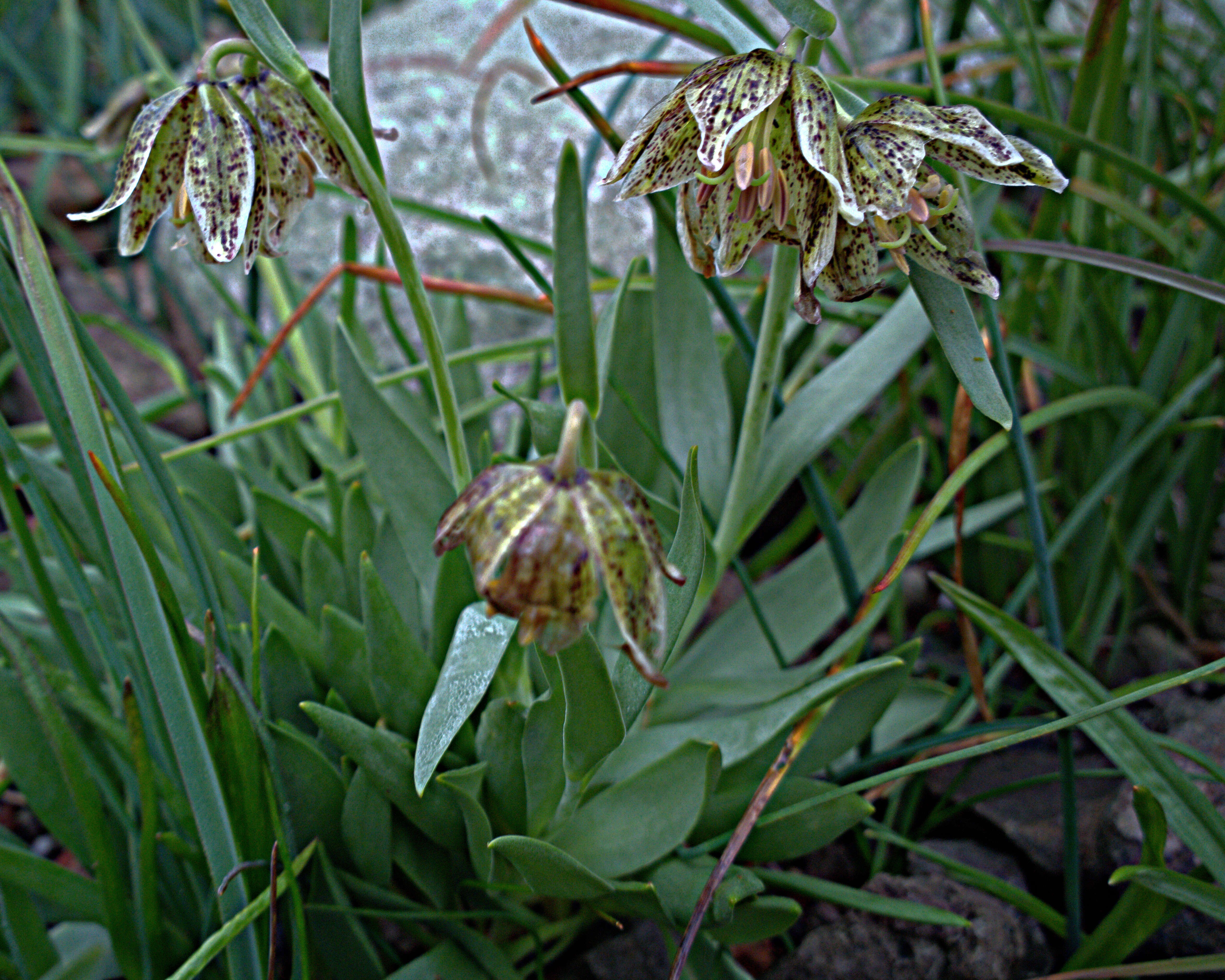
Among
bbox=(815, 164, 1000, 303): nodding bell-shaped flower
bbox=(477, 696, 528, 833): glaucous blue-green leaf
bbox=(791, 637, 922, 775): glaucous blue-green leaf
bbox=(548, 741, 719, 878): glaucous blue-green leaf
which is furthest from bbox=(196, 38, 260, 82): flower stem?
bbox=(791, 637, 922, 775): glaucous blue-green leaf

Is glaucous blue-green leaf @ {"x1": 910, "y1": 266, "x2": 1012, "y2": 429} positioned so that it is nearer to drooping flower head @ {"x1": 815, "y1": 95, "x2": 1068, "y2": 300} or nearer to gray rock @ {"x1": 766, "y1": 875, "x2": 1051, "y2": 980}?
drooping flower head @ {"x1": 815, "y1": 95, "x2": 1068, "y2": 300}

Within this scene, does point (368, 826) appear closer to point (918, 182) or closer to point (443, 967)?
point (443, 967)

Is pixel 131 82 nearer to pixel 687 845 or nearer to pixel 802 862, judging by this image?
pixel 687 845

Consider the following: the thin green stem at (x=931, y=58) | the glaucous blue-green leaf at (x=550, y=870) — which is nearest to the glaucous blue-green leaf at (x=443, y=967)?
the glaucous blue-green leaf at (x=550, y=870)

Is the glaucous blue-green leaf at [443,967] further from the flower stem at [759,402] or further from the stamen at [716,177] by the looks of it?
the stamen at [716,177]

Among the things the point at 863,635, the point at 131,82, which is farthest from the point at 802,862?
the point at 131,82
